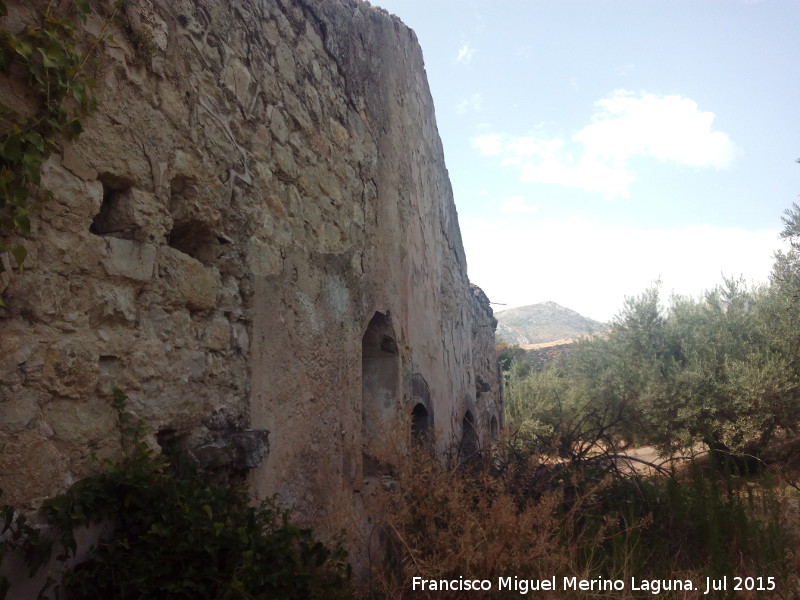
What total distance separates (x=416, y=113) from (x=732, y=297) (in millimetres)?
9171

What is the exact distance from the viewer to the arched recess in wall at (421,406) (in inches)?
206

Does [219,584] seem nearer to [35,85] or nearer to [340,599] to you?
[340,599]

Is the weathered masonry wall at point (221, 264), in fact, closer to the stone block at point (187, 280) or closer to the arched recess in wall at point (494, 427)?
the stone block at point (187, 280)

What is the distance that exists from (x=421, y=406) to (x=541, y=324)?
67.5 metres

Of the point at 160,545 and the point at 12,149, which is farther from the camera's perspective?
the point at 160,545

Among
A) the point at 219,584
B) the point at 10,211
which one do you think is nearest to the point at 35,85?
the point at 10,211

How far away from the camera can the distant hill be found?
64.2m

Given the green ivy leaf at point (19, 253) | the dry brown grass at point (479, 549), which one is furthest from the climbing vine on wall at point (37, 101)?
the dry brown grass at point (479, 549)

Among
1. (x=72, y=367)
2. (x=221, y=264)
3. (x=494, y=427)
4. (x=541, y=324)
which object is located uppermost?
(x=541, y=324)

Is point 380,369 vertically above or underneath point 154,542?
above

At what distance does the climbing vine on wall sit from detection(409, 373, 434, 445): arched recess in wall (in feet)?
12.2

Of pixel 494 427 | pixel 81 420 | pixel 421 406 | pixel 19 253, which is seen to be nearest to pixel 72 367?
pixel 81 420

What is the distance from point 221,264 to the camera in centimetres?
261

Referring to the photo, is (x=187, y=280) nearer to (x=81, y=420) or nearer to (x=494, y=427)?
(x=81, y=420)
